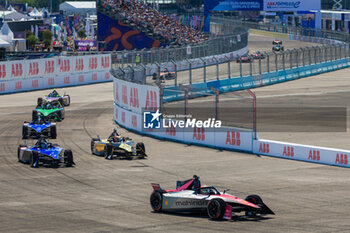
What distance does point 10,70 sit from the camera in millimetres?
50406

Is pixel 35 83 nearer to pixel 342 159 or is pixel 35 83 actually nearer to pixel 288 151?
pixel 288 151

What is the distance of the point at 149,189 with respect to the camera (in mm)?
18797

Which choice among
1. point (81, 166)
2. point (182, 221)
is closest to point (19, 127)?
point (81, 166)

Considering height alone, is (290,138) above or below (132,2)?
below

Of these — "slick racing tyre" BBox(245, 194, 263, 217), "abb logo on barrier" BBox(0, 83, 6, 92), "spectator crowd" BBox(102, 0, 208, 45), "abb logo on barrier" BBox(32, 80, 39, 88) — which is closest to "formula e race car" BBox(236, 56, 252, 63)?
"abb logo on barrier" BBox(32, 80, 39, 88)

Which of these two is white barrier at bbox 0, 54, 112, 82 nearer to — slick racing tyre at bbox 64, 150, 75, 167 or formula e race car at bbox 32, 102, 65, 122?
formula e race car at bbox 32, 102, 65, 122

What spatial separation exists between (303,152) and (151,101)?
351 inches

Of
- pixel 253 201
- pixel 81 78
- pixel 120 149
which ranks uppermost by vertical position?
pixel 253 201

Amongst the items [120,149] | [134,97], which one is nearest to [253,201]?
[120,149]

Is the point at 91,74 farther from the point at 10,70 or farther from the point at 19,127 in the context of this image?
the point at 19,127

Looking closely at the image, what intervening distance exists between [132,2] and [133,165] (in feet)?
209

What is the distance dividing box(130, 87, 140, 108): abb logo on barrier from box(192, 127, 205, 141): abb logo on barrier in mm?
4671

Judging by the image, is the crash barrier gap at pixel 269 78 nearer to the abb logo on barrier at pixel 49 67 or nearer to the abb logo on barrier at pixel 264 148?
the abb logo on barrier at pixel 49 67

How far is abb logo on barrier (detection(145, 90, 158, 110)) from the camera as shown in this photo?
A: 29.9 meters
